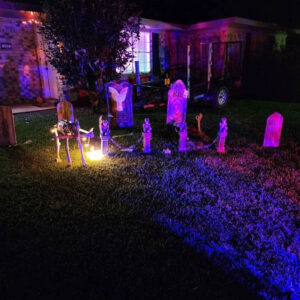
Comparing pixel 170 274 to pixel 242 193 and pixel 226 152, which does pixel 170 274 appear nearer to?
pixel 242 193

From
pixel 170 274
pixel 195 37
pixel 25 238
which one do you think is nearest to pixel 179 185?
pixel 170 274

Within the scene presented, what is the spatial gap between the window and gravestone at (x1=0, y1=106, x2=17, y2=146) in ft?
27.6

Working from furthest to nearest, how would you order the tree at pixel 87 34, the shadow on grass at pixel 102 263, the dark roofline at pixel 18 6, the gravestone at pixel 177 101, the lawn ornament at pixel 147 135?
the dark roofline at pixel 18 6
the tree at pixel 87 34
the gravestone at pixel 177 101
the lawn ornament at pixel 147 135
the shadow on grass at pixel 102 263

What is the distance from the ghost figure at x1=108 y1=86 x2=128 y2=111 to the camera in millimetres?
8141

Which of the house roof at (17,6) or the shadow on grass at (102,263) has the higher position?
the house roof at (17,6)

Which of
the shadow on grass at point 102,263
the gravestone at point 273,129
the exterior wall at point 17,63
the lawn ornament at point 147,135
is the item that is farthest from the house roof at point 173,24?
the shadow on grass at point 102,263

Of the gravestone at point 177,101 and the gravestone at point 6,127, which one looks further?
the gravestone at point 177,101

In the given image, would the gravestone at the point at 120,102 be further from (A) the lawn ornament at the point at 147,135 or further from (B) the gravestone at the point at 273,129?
(B) the gravestone at the point at 273,129

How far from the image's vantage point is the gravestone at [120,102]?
8156 millimetres

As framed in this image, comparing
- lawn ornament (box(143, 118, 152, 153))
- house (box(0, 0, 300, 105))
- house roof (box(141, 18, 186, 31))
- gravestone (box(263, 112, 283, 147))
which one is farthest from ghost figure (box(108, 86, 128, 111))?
house roof (box(141, 18, 186, 31))

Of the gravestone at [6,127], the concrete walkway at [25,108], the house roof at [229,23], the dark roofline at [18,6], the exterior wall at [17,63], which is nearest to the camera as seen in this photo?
the gravestone at [6,127]

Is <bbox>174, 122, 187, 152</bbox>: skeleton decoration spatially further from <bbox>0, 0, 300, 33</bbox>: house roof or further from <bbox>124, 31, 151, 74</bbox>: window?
<bbox>124, 31, 151, 74</bbox>: window

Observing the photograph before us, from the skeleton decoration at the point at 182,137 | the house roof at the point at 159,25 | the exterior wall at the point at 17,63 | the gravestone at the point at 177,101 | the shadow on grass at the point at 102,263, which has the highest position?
the house roof at the point at 159,25

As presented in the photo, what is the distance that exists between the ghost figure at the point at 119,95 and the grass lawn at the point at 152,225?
249 centimetres
